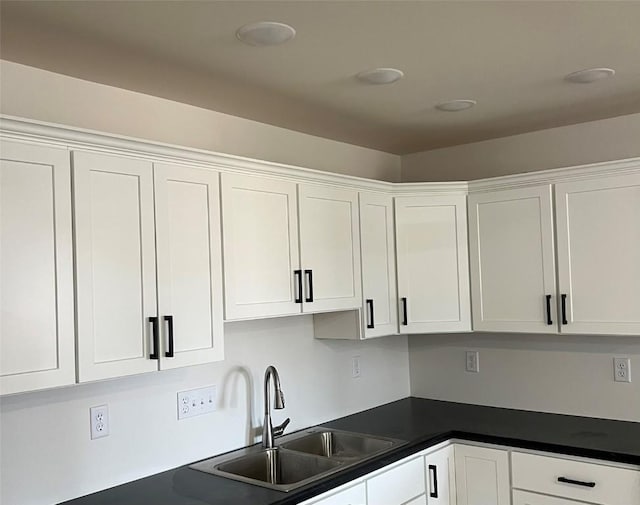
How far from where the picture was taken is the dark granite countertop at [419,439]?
2.30 meters

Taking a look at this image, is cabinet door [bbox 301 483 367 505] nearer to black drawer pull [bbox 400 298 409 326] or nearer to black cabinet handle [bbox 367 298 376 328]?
black cabinet handle [bbox 367 298 376 328]

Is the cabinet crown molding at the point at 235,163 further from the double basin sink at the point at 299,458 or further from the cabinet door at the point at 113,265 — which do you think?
the double basin sink at the point at 299,458

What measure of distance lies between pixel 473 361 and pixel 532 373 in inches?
14.2

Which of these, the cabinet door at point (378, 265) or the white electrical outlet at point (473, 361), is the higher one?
the cabinet door at point (378, 265)

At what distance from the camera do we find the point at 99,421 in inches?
94.5

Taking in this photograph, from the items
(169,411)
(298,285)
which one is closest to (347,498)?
(169,411)

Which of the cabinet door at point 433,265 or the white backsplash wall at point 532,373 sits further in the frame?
the cabinet door at point 433,265

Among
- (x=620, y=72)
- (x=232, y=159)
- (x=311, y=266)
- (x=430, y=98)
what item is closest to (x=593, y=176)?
(x=620, y=72)

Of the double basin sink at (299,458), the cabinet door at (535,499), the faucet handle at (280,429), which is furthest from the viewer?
the faucet handle at (280,429)

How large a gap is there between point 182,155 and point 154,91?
0.42m

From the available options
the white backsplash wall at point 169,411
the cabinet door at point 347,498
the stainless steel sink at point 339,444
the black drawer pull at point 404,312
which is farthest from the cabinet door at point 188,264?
the black drawer pull at point 404,312

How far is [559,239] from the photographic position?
316 centimetres

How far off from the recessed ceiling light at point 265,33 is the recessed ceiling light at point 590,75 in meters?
1.25

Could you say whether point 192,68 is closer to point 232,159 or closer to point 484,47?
point 232,159
